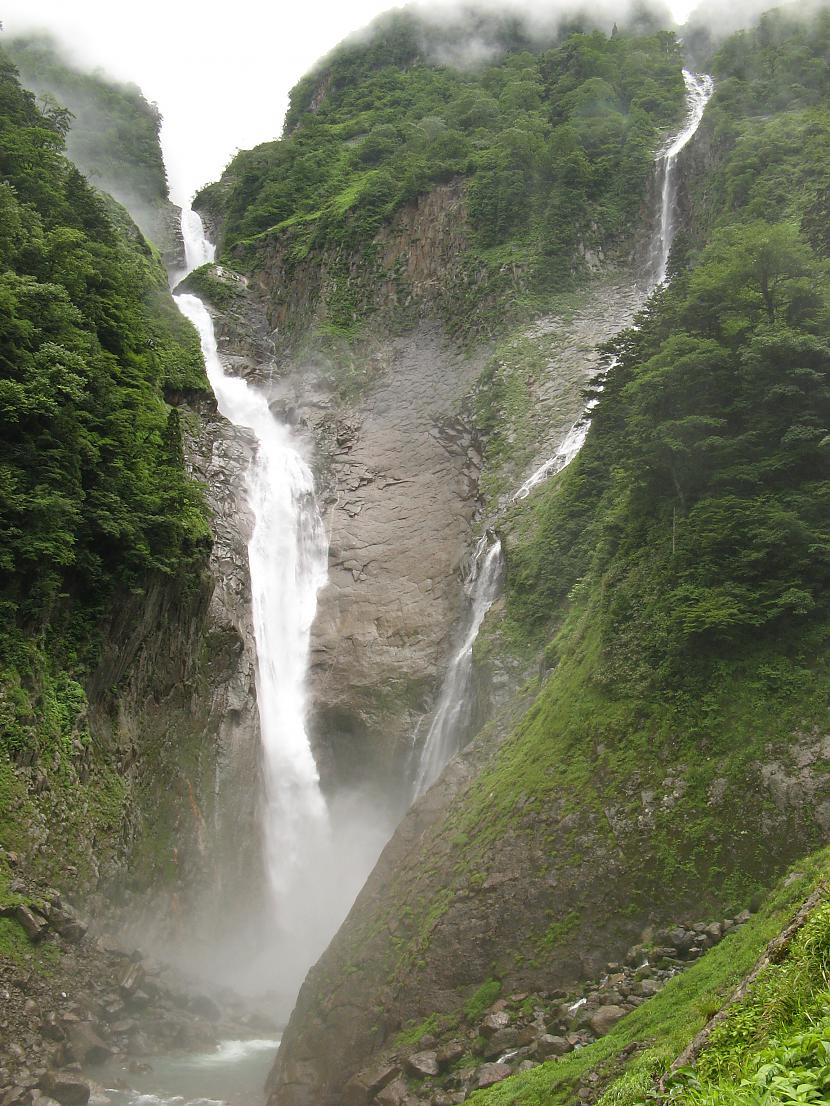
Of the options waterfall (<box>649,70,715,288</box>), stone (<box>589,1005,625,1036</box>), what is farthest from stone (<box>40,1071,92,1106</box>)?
waterfall (<box>649,70,715,288</box>)

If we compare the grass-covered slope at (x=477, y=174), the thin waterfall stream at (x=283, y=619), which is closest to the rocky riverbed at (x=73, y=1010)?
the thin waterfall stream at (x=283, y=619)

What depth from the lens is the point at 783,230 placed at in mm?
17781

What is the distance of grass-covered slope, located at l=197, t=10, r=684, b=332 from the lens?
44562 mm

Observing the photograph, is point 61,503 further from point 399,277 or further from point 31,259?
point 399,277

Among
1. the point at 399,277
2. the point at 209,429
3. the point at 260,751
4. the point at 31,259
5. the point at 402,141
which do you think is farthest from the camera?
the point at 402,141

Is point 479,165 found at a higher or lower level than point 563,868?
higher

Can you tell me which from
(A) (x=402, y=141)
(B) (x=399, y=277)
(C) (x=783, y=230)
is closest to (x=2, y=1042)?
(C) (x=783, y=230)

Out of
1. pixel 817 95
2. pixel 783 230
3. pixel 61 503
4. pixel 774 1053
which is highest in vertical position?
pixel 817 95

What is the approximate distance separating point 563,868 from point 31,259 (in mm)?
19970

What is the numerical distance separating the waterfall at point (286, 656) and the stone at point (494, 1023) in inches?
463

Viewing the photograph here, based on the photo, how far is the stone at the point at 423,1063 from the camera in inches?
487

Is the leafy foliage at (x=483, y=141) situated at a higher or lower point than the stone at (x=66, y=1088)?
higher

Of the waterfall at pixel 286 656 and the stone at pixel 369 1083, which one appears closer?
the stone at pixel 369 1083

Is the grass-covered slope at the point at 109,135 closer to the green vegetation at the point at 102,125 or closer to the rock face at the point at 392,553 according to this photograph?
the green vegetation at the point at 102,125
